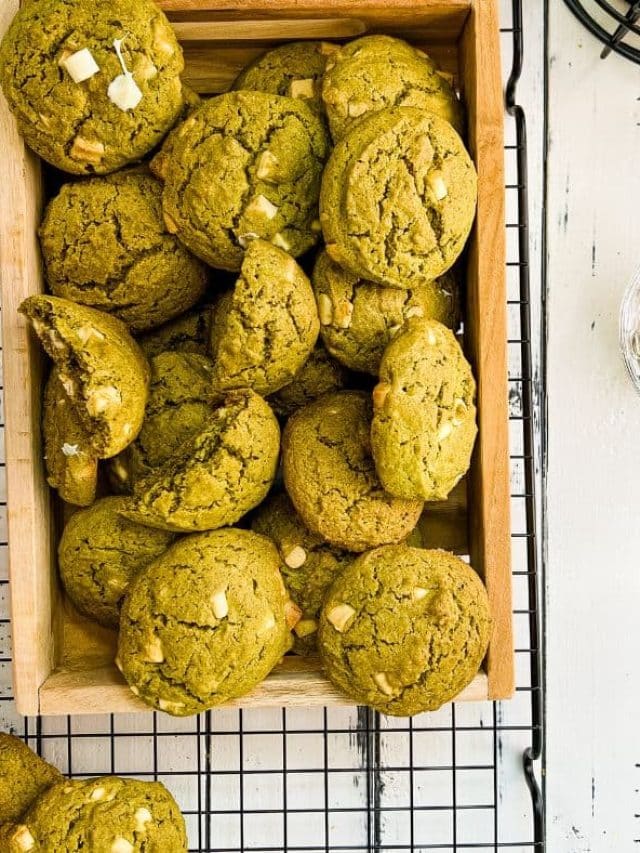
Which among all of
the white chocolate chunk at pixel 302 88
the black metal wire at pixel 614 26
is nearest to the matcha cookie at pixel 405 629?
the white chocolate chunk at pixel 302 88

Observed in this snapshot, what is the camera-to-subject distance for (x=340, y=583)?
3.72 feet

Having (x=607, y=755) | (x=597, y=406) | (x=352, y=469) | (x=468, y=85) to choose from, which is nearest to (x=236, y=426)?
(x=352, y=469)

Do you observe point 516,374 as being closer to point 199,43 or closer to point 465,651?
point 465,651

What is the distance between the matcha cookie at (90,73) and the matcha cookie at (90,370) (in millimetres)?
204

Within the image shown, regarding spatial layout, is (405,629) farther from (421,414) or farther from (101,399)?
(101,399)

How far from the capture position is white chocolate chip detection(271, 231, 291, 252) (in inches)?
43.5

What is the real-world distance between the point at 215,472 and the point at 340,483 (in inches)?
6.0

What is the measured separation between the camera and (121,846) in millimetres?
1079

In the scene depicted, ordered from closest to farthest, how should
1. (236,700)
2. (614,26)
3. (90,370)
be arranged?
(90,370) → (236,700) → (614,26)

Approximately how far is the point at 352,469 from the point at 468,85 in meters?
0.49

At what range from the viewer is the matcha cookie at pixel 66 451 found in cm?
111

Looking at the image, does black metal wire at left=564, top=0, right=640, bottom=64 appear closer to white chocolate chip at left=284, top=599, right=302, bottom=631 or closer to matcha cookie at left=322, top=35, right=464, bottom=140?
matcha cookie at left=322, top=35, right=464, bottom=140

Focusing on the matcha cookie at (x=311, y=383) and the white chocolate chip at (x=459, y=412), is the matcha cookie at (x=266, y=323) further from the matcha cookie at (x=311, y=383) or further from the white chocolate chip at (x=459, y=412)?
the white chocolate chip at (x=459, y=412)

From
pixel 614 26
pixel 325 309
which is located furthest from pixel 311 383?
pixel 614 26
